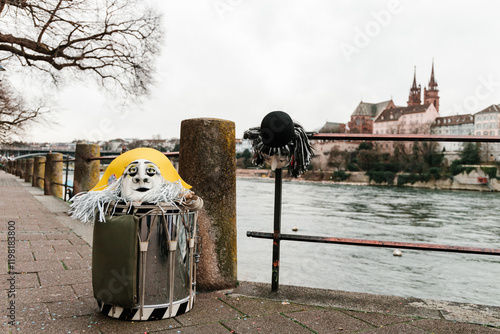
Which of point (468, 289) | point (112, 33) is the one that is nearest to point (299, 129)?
point (468, 289)

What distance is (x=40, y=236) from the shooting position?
15.1ft

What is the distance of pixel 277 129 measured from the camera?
2.53m

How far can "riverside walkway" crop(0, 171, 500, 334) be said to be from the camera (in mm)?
2102

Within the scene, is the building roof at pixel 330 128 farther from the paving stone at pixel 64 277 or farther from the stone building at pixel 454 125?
the paving stone at pixel 64 277

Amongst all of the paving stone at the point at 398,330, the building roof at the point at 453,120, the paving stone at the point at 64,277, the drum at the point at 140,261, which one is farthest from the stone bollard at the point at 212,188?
the building roof at the point at 453,120

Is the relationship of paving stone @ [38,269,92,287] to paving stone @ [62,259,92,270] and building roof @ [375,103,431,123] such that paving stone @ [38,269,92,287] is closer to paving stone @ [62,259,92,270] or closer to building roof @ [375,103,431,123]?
paving stone @ [62,259,92,270]

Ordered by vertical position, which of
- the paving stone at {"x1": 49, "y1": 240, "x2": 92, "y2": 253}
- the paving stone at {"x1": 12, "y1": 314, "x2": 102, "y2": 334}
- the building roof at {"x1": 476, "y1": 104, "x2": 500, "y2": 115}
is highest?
the building roof at {"x1": 476, "y1": 104, "x2": 500, "y2": 115}

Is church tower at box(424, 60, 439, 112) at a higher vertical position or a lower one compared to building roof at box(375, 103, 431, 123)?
higher

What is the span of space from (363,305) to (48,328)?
1678mm

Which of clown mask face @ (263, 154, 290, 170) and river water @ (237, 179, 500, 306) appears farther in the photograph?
river water @ (237, 179, 500, 306)

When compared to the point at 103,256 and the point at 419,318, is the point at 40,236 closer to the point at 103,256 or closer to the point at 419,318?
the point at 103,256

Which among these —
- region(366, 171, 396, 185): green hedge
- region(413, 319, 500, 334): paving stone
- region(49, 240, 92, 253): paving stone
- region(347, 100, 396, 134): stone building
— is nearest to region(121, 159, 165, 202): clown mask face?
region(413, 319, 500, 334): paving stone

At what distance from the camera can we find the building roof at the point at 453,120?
9771 centimetres

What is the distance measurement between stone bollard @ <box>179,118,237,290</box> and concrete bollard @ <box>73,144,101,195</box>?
4.50 metres
